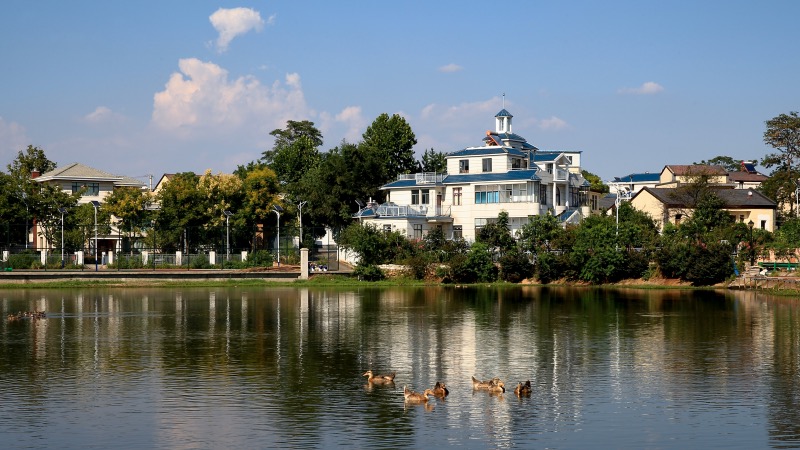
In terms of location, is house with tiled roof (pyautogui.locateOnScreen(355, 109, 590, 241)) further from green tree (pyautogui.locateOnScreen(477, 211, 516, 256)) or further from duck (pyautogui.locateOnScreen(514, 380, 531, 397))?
duck (pyautogui.locateOnScreen(514, 380, 531, 397))

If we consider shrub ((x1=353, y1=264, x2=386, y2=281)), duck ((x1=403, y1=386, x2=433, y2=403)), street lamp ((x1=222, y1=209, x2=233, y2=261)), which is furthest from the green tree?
duck ((x1=403, y1=386, x2=433, y2=403))

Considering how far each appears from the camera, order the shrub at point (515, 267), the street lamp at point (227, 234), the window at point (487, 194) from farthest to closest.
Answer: the window at point (487, 194) < the street lamp at point (227, 234) < the shrub at point (515, 267)

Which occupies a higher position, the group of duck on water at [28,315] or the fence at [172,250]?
the fence at [172,250]

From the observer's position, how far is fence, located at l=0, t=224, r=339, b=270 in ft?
268

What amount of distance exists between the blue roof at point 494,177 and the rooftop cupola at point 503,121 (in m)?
7.70

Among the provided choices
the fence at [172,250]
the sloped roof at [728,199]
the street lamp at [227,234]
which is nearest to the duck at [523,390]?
the fence at [172,250]

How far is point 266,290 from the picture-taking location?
234ft

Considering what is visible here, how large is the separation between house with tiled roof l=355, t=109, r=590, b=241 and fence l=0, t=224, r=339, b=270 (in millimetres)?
7772

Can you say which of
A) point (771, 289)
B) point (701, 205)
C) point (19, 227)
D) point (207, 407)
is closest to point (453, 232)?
point (701, 205)

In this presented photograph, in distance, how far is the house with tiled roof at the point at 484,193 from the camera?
87.3m

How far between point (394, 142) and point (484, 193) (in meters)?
20.7

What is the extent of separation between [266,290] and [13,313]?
22.1m

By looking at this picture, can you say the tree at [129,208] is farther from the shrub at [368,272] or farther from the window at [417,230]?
the window at [417,230]

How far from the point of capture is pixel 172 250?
90.1m
